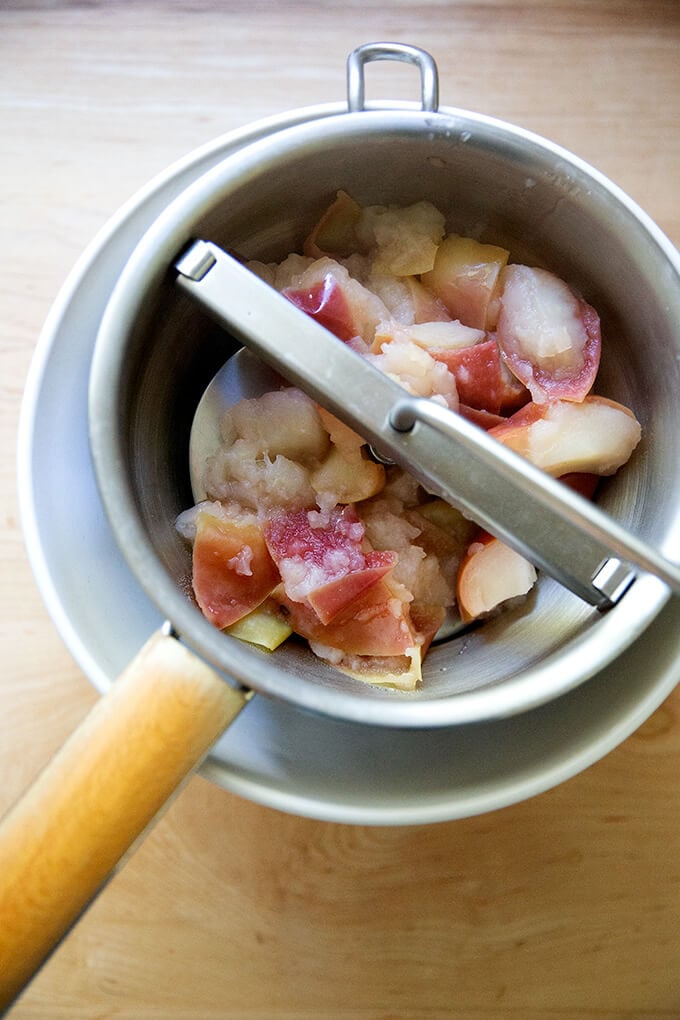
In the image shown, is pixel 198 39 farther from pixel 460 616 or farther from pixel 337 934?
pixel 337 934

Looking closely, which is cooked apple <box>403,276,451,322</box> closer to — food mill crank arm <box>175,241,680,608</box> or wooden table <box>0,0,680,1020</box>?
food mill crank arm <box>175,241,680,608</box>

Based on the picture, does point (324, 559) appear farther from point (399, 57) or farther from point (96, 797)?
point (399, 57)

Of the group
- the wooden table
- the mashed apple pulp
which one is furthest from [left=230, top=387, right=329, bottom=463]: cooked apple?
the wooden table

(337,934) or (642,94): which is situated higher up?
(642,94)

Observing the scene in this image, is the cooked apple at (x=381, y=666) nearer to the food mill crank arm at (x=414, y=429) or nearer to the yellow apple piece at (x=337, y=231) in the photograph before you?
the food mill crank arm at (x=414, y=429)

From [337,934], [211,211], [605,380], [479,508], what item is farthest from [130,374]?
[337,934]

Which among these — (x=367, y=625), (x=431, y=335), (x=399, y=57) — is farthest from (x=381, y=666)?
(x=399, y=57)
